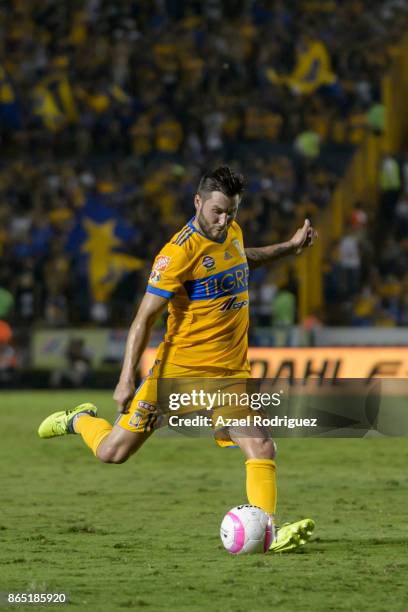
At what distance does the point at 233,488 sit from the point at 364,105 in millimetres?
15432

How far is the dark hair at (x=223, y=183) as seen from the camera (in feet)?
22.7

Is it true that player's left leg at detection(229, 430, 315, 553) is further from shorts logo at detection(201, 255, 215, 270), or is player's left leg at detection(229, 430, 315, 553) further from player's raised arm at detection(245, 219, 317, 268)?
player's raised arm at detection(245, 219, 317, 268)

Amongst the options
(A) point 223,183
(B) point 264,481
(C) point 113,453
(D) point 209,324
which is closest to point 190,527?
(C) point 113,453

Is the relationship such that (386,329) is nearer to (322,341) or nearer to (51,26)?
(322,341)

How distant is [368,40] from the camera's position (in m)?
25.6

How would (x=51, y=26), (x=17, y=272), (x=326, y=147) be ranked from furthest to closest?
(x=51, y=26) → (x=326, y=147) → (x=17, y=272)

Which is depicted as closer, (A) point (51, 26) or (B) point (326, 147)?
(B) point (326, 147)

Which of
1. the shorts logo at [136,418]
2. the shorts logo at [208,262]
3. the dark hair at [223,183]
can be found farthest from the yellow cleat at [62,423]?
the dark hair at [223,183]

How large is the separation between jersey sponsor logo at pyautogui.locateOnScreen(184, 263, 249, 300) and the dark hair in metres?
0.44

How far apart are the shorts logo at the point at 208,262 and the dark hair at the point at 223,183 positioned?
0.32 m

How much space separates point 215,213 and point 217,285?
402 millimetres

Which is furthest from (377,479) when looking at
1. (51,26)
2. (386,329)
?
(51,26)

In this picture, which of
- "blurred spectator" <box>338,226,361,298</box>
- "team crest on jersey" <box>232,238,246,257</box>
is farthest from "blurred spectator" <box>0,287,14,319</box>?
"team crest on jersey" <box>232,238,246,257</box>

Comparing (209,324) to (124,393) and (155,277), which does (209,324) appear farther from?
(124,393)
